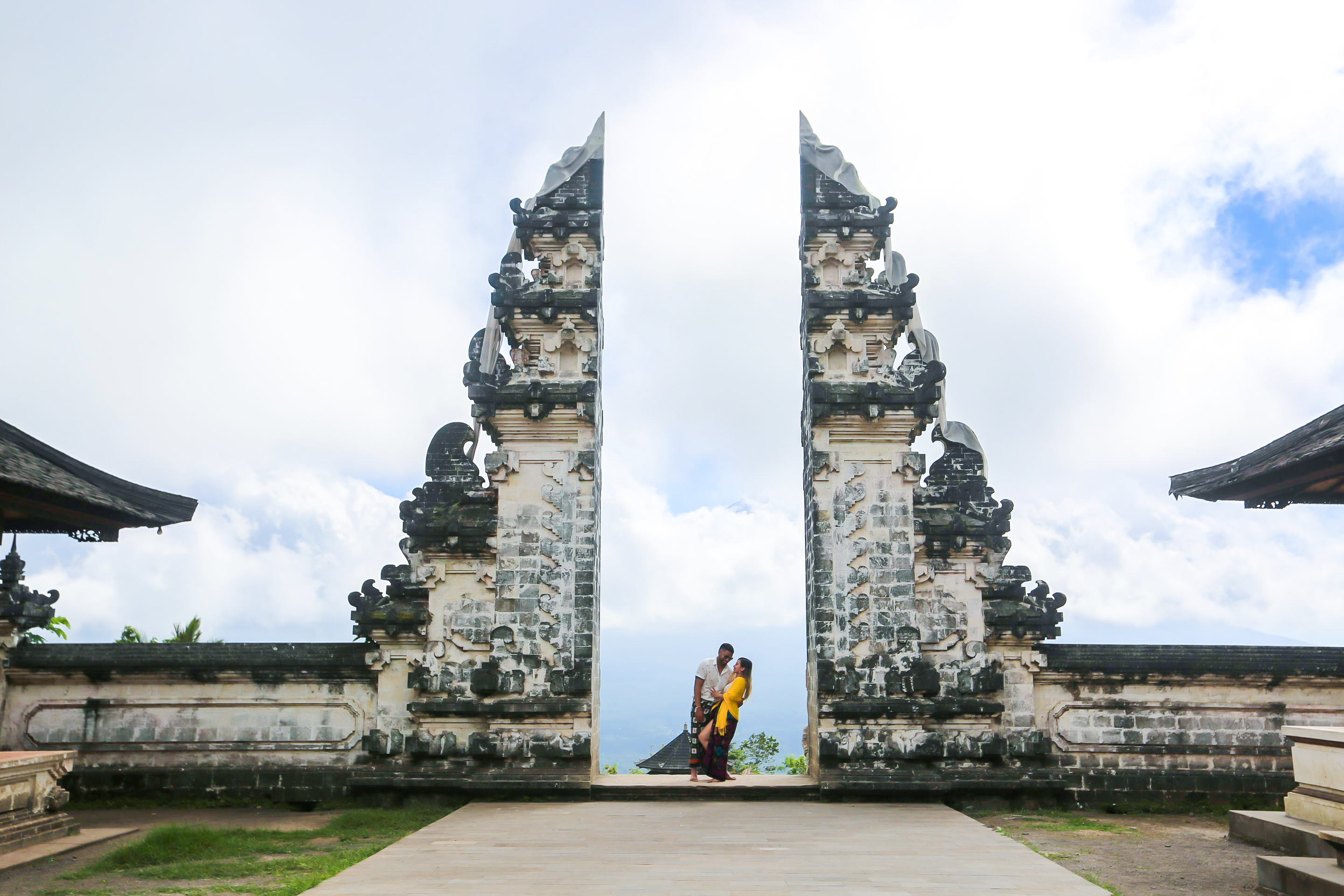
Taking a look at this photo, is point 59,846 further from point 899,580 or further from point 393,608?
point 899,580

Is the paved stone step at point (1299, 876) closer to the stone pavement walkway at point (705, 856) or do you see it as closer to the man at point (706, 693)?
the stone pavement walkway at point (705, 856)

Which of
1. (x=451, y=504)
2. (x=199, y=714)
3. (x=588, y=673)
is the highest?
(x=451, y=504)

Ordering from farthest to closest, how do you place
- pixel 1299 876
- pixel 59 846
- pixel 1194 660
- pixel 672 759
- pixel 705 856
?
1. pixel 672 759
2. pixel 1194 660
3. pixel 59 846
4. pixel 705 856
5. pixel 1299 876

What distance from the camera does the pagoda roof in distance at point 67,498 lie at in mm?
10398

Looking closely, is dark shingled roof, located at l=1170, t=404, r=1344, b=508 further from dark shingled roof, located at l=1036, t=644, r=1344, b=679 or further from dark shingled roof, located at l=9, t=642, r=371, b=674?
dark shingled roof, located at l=9, t=642, r=371, b=674

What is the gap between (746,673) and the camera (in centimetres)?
1262

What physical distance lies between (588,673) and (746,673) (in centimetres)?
198

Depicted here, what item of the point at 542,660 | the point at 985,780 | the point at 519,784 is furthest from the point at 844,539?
the point at 519,784

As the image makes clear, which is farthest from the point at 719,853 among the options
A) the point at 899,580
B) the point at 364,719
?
the point at 364,719

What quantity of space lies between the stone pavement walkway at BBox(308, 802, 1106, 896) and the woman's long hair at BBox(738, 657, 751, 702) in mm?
1576

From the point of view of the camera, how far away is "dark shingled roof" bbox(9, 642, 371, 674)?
12.4 metres

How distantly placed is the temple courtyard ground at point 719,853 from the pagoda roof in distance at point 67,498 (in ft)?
11.1

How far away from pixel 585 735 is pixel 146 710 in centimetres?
545

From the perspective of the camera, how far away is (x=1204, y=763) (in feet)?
40.0
